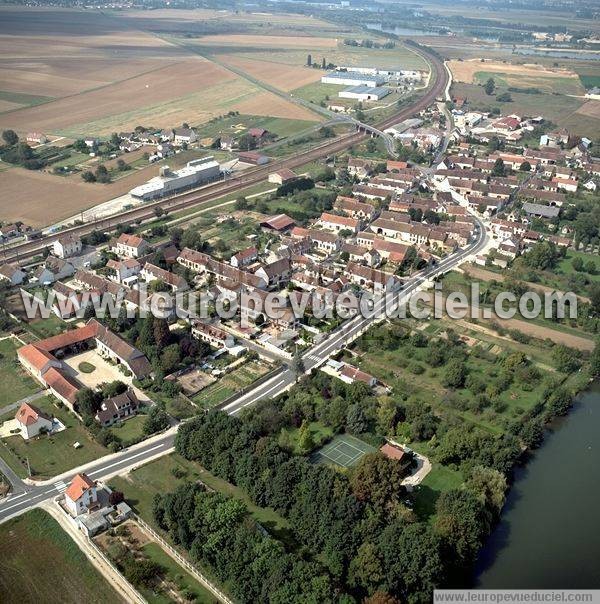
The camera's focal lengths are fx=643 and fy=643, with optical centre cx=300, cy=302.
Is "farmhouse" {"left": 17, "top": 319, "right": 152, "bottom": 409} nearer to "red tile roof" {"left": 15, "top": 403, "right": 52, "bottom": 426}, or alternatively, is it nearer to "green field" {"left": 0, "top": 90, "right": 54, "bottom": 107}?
"red tile roof" {"left": 15, "top": 403, "right": 52, "bottom": 426}

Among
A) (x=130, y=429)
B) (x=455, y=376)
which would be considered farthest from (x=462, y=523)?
(x=130, y=429)

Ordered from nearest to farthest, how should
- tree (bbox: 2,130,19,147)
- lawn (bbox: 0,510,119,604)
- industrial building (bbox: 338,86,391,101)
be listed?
lawn (bbox: 0,510,119,604) → tree (bbox: 2,130,19,147) → industrial building (bbox: 338,86,391,101)

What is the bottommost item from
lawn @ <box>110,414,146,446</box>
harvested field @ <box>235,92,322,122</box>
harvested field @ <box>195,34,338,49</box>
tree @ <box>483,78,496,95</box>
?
lawn @ <box>110,414,146,446</box>

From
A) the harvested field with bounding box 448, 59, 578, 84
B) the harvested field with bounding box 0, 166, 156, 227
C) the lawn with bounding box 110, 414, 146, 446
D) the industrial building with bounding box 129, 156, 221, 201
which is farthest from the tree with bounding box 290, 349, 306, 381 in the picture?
the harvested field with bounding box 448, 59, 578, 84

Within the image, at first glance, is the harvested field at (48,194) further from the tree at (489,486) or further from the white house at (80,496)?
the tree at (489,486)

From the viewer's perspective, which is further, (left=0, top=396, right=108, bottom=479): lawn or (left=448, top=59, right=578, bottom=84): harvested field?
(left=448, top=59, right=578, bottom=84): harvested field

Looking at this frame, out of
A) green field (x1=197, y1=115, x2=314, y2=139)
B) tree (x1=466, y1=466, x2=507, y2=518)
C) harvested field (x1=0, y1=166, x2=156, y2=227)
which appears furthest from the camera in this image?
green field (x1=197, y1=115, x2=314, y2=139)

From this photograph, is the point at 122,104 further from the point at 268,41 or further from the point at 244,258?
the point at 268,41
